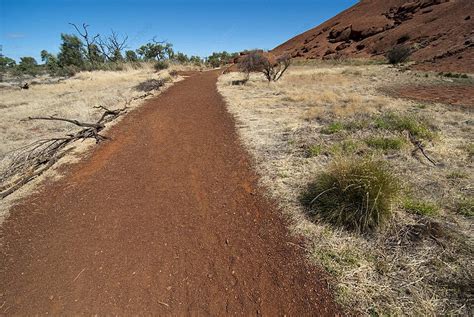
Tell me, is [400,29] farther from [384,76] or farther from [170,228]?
[170,228]

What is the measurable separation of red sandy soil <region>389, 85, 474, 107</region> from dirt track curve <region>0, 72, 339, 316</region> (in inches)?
375

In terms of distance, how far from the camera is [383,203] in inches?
132

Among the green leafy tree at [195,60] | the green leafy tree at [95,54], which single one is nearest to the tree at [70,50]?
the green leafy tree at [95,54]

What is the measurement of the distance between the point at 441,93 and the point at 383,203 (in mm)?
11413

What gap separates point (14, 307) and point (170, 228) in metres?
1.86

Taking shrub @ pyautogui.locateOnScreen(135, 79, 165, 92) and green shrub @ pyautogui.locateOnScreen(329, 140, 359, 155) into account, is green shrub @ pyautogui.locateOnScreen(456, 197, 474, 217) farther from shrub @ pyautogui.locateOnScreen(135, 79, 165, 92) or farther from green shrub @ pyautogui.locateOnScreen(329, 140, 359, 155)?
shrub @ pyautogui.locateOnScreen(135, 79, 165, 92)

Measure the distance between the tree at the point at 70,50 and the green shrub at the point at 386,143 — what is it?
45.7 m

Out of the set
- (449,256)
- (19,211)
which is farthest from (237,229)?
(19,211)

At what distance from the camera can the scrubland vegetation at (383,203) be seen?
2.56m

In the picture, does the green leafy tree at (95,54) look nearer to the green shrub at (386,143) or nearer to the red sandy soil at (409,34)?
the red sandy soil at (409,34)

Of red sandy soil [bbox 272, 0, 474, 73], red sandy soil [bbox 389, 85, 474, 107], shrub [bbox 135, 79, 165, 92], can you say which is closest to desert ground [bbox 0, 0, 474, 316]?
red sandy soil [bbox 389, 85, 474, 107]

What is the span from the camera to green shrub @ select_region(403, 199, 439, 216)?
3.46 metres

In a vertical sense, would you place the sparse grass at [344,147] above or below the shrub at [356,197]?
below

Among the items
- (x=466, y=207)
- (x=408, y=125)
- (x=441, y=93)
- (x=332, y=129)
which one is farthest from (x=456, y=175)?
(x=441, y=93)
